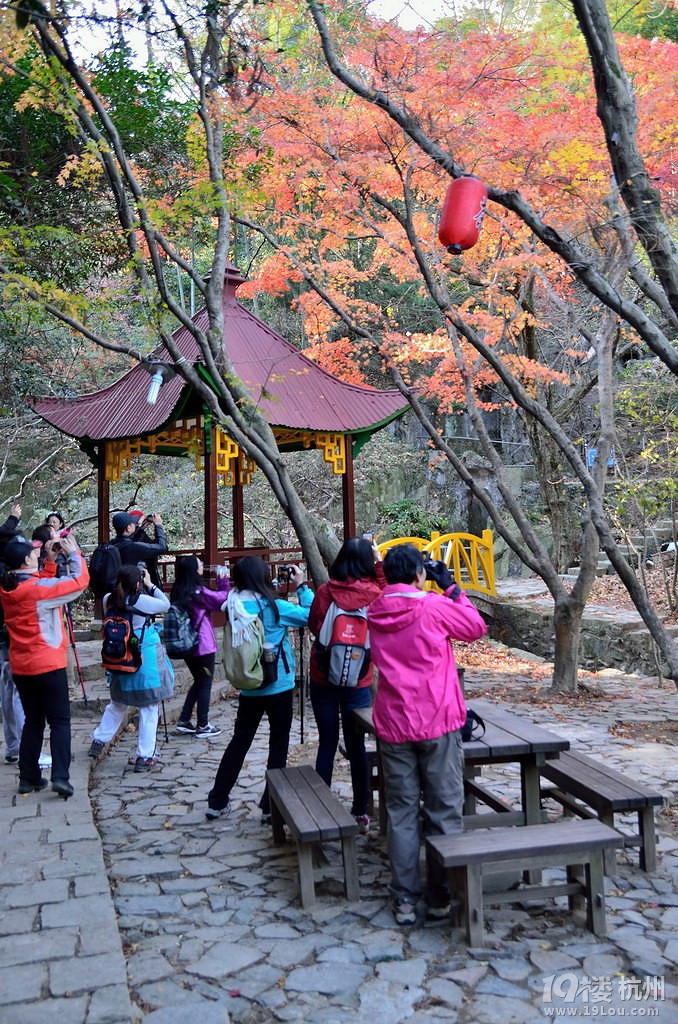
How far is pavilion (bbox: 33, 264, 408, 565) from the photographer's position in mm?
9992

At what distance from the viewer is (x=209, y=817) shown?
4.89 metres

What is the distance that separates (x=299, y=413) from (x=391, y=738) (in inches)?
282

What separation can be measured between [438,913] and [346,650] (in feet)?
4.53

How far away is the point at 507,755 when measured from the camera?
3.96 metres

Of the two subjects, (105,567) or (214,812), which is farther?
(105,567)

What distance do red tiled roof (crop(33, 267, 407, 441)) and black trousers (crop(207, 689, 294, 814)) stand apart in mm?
5569

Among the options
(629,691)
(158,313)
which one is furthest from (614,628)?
(158,313)

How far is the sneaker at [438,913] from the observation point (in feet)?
11.5

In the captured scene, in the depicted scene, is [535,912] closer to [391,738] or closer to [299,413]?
[391,738]

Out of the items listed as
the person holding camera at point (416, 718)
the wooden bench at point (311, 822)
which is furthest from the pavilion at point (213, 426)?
the person holding camera at point (416, 718)

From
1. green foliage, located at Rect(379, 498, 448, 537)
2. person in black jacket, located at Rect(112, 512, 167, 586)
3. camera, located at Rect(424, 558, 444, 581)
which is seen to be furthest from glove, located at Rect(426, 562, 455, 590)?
green foliage, located at Rect(379, 498, 448, 537)

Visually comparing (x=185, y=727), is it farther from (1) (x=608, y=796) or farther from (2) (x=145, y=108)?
(2) (x=145, y=108)

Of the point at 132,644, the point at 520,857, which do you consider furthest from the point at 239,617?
the point at 520,857

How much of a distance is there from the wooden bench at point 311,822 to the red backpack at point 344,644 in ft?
1.89
